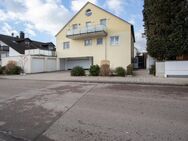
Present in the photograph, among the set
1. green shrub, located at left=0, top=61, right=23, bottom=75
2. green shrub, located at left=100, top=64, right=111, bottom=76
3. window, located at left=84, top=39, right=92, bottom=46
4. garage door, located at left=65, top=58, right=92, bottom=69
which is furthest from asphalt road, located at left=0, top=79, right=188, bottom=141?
garage door, located at left=65, top=58, right=92, bottom=69

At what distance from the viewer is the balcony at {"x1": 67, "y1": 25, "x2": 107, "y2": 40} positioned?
26.4m

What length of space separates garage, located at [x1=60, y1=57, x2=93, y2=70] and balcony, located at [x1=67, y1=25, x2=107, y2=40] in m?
4.49

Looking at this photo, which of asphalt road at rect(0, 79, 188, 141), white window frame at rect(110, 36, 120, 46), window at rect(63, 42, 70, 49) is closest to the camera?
asphalt road at rect(0, 79, 188, 141)

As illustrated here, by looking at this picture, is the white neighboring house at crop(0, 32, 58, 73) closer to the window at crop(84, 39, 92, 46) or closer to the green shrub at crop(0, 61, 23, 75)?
the green shrub at crop(0, 61, 23, 75)

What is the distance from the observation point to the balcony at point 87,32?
26.4 meters

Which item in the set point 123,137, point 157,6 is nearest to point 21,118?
point 123,137

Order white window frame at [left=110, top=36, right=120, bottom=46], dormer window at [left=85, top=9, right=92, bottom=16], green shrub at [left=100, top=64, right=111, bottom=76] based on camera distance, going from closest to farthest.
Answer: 1. green shrub at [left=100, top=64, right=111, bottom=76]
2. white window frame at [left=110, top=36, right=120, bottom=46]
3. dormer window at [left=85, top=9, right=92, bottom=16]

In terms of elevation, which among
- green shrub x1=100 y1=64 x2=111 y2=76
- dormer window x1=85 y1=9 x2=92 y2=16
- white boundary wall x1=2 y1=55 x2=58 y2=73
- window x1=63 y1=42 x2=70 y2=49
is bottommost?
Answer: green shrub x1=100 y1=64 x2=111 y2=76

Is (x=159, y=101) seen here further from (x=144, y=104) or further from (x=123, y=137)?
(x=123, y=137)

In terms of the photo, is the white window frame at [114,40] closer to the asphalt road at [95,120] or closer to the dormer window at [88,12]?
the dormer window at [88,12]

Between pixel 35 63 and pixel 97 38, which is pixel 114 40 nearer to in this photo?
pixel 97 38

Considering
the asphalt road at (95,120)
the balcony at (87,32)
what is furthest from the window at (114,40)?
the asphalt road at (95,120)

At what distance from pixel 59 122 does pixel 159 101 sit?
429cm

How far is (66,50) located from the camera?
30594 millimetres
